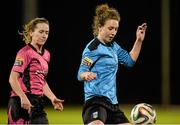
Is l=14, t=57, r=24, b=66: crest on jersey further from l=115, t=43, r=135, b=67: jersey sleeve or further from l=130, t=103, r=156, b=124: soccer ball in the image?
l=130, t=103, r=156, b=124: soccer ball

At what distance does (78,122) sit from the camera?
1459 centimetres

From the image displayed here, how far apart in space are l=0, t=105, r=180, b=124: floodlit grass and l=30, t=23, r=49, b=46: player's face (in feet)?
17.6

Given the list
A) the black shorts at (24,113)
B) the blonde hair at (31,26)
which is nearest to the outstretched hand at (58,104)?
the black shorts at (24,113)

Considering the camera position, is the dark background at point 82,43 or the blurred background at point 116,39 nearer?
the blurred background at point 116,39

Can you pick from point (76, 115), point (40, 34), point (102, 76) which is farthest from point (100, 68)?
point (76, 115)

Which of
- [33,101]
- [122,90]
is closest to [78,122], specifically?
[122,90]

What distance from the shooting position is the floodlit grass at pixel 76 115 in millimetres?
14805

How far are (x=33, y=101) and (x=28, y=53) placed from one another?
0.59 m

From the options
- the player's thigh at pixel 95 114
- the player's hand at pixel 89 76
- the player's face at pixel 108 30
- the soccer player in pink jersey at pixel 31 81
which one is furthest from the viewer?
the soccer player in pink jersey at pixel 31 81

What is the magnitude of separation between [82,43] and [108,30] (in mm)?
10415

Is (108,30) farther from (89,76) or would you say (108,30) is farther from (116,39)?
Result: (116,39)

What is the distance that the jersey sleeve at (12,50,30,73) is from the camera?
850cm

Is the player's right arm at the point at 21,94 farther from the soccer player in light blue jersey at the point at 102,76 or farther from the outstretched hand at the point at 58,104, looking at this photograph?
the soccer player in light blue jersey at the point at 102,76

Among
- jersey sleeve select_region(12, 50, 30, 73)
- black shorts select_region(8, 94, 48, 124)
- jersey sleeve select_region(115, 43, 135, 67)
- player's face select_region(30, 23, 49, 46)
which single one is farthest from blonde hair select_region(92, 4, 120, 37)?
black shorts select_region(8, 94, 48, 124)
